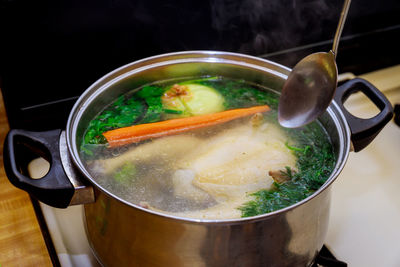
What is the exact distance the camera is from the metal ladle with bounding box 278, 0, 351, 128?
3.58 feet

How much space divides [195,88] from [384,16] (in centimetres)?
101

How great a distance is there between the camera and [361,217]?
4.17ft

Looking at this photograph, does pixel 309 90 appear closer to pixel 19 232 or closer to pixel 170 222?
pixel 170 222

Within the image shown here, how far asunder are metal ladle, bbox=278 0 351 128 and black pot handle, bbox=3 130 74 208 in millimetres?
611

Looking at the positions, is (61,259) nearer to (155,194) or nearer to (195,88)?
(155,194)

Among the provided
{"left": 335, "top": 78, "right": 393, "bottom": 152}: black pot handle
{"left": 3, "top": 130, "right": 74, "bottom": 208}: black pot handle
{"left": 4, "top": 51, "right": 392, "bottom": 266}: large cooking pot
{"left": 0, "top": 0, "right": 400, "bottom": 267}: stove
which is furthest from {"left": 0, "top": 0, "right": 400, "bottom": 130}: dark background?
{"left": 335, "top": 78, "right": 393, "bottom": 152}: black pot handle

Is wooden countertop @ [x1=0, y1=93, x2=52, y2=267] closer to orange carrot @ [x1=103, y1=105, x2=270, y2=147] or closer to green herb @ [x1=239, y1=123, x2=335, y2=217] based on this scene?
orange carrot @ [x1=103, y1=105, x2=270, y2=147]

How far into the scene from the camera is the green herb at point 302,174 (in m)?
1.03

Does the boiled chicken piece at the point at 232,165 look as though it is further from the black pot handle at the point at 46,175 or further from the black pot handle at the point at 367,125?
the black pot handle at the point at 46,175

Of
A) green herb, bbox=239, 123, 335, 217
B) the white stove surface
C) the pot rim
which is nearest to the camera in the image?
the pot rim

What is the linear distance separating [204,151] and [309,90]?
34 cm

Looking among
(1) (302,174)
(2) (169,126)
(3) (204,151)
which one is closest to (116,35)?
(2) (169,126)

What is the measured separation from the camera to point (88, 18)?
4.35 feet

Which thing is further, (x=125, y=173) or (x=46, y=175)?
(x=125, y=173)
